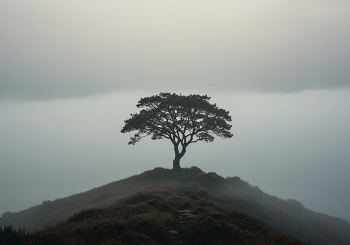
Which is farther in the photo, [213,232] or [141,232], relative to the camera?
[213,232]

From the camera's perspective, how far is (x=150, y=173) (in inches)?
1916

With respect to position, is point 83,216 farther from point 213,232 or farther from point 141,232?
point 213,232

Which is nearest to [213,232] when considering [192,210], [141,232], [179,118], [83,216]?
[141,232]

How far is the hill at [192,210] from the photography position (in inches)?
594

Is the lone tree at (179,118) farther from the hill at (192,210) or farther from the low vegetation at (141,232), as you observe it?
the low vegetation at (141,232)

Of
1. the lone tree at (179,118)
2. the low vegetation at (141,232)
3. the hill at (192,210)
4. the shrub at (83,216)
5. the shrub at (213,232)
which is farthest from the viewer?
the lone tree at (179,118)

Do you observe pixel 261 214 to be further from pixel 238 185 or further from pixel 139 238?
pixel 139 238

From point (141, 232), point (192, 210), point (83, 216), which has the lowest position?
point (192, 210)

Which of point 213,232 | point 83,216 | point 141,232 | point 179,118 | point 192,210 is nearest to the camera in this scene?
point 141,232

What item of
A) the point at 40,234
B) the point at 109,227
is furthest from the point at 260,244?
the point at 40,234

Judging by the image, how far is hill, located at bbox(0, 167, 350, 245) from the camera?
15.1 meters

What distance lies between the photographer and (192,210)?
66.6 ft

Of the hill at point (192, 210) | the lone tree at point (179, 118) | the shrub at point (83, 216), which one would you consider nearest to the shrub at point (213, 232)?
the hill at point (192, 210)

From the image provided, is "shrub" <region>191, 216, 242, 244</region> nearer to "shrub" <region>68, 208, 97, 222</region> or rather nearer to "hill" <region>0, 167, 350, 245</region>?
"hill" <region>0, 167, 350, 245</region>
